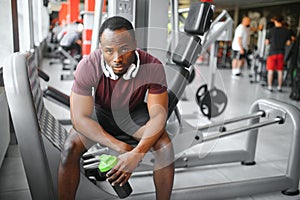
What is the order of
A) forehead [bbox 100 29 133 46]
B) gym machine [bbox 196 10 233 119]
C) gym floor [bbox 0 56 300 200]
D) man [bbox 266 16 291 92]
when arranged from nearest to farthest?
forehead [bbox 100 29 133 46] → gym floor [bbox 0 56 300 200] → gym machine [bbox 196 10 233 119] → man [bbox 266 16 291 92]

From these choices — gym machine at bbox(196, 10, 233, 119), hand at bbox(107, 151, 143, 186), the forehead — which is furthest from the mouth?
gym machine at bbox(196, 10, 233, 119)

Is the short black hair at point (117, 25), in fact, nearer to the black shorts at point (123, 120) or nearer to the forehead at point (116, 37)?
the forehead at point (116, 37)

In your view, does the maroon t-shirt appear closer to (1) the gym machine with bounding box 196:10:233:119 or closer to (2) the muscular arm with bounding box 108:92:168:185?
(2) the muscular arm with bounding box 108:92:168:185

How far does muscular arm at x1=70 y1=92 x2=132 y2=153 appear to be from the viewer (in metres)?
1.43

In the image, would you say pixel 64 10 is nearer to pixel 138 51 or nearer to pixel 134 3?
pixel 134 3

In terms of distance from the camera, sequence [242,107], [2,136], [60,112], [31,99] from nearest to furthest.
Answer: [31,99]
[2,136]
[60,112]
[242,107]

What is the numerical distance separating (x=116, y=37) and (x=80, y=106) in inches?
14.0

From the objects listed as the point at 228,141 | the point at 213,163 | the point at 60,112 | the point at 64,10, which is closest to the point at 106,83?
the point at 213,163

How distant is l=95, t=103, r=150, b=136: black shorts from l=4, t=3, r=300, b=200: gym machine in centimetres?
23

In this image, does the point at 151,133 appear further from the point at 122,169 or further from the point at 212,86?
the point at 212,86

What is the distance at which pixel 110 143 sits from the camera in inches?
58.2

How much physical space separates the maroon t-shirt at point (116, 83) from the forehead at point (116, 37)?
0.39 ft

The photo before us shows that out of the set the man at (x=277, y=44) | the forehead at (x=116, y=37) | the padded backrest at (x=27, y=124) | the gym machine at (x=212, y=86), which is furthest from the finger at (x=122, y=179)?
the man at (x=277, y=44)

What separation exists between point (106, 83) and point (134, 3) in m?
1.02
